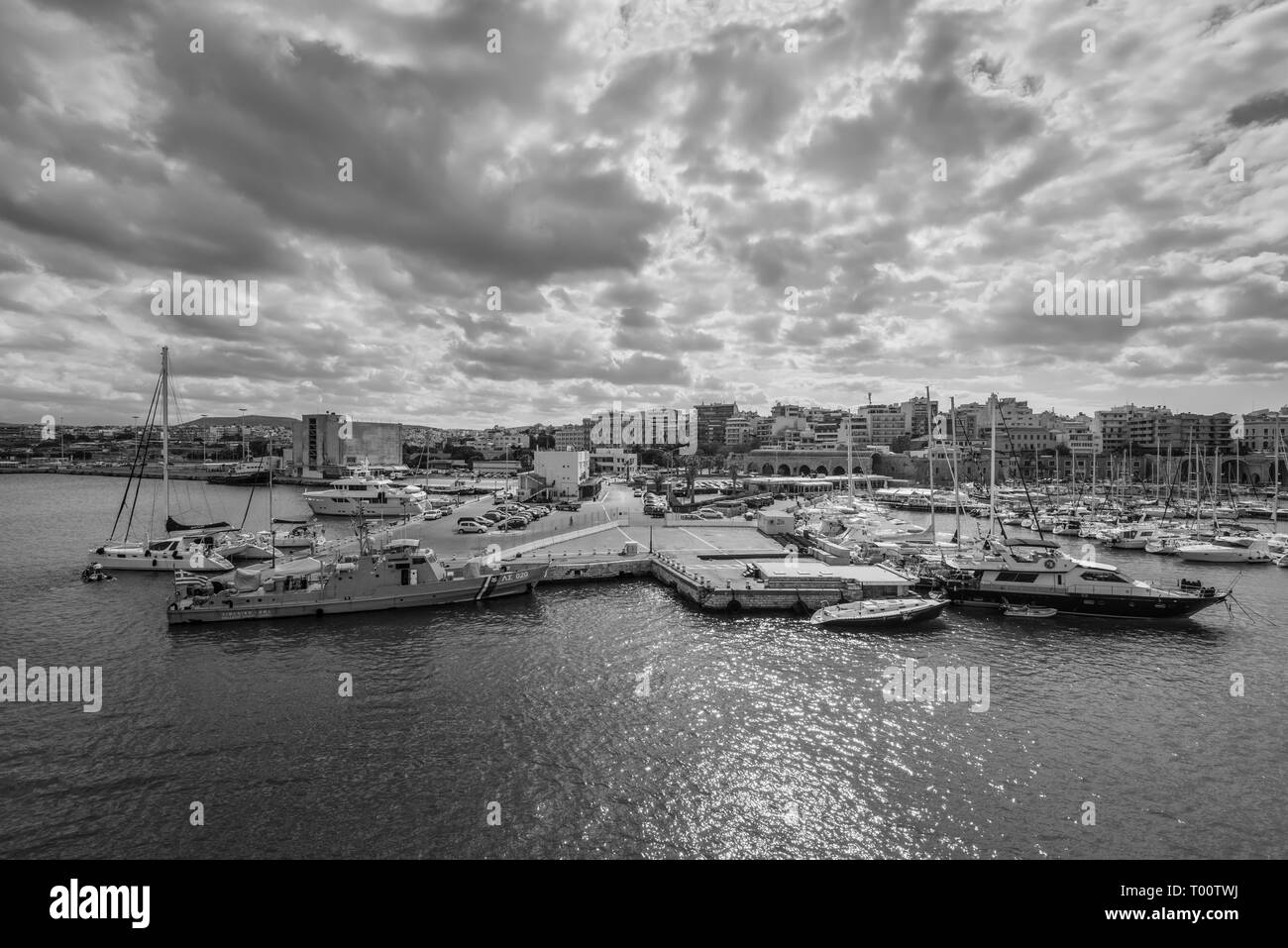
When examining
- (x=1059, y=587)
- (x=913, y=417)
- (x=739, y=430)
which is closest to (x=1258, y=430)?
(x=913, y=417)

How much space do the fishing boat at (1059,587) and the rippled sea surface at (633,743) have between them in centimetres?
120

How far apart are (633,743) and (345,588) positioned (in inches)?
639

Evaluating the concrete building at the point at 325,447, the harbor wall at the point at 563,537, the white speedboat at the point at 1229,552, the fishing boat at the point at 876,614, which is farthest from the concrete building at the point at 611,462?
the fishing boat at the point at 876,614

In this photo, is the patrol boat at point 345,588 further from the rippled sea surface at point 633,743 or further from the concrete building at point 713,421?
the concrete building at point 713,421

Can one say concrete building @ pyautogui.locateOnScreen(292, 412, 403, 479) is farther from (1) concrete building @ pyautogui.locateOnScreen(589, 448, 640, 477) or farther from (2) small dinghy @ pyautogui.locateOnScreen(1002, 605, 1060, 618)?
(2) small dinghy @ pyautogui.locateOnScreen(1002, 605, 1060, 618)

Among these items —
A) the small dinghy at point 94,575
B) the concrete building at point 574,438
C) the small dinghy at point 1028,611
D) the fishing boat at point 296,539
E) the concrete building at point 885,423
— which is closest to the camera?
the small dinghy at point 1028,611

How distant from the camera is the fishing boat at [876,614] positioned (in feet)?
80.3

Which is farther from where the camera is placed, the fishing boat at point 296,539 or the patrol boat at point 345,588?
the fishing boat at point 296,539

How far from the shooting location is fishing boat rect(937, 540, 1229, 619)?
25453 millimetres

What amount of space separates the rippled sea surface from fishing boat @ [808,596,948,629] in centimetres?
97

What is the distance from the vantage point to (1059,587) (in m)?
26.6

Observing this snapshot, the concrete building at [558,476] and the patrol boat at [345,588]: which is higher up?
the concrete building at [558,476]
